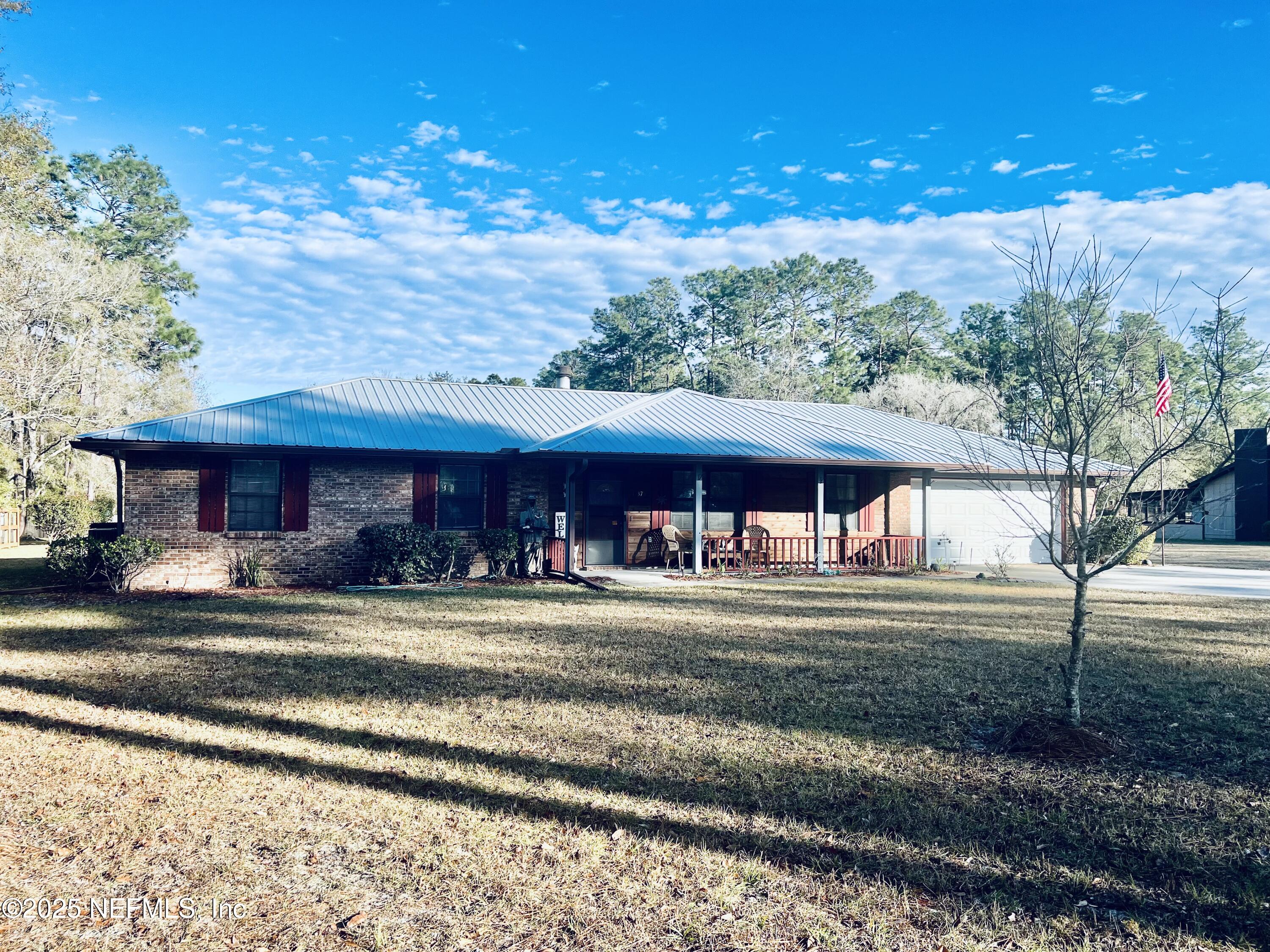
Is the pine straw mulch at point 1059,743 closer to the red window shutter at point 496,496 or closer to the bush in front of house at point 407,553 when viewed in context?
the bush in front of house at point 407,553

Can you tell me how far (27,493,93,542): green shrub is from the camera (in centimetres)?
2725

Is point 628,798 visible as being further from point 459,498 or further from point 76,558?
point 76,558

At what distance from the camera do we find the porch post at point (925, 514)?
17422 mm

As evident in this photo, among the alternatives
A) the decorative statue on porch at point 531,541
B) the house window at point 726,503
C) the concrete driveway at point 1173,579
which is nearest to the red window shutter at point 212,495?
the decorative statue on porch at point 531,541

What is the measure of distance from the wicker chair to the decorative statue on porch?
165 inches

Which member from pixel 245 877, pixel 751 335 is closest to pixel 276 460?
pixel 245 877

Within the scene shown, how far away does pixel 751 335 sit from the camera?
159ft

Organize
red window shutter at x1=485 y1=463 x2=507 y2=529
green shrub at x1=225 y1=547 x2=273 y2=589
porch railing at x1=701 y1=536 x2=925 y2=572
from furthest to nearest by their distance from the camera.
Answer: porch railing at x1=701 y1=536 x2=925 y2=572 → red window shutter at x1=485 y1=463 x2=507 y2=529 → green shrub at x1=225 y1=547 x2=273 y2=589

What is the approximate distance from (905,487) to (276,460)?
44.7 ft

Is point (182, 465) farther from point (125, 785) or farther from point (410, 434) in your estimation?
point (125, 785)

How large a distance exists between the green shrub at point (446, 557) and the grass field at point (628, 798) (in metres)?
6.28

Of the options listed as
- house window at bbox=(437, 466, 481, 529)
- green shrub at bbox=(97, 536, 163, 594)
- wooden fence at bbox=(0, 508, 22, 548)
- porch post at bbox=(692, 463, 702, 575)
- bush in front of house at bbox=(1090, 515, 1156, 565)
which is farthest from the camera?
wooden fence at bbox=(0, 508, 22, 548)

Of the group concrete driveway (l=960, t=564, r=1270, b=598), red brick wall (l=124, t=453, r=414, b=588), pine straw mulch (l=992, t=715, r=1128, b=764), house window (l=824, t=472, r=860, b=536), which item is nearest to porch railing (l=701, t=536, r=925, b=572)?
house window (l=824, t=472, r=860, b=536)

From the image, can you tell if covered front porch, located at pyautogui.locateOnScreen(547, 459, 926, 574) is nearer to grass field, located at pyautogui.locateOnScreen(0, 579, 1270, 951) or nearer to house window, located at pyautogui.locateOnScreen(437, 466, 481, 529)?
house window, located at pyautogui.locateOnScreen(437, 466, 481, 529)
